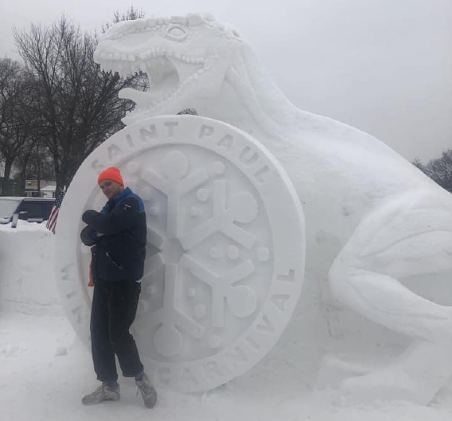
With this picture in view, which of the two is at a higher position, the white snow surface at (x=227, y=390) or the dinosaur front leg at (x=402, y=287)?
the dinosaur front leg at (x=402, y=287)

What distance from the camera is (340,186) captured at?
338 cm

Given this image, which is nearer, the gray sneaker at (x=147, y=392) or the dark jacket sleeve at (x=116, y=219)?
the dark jacket sleeve at (x=116, y=219)

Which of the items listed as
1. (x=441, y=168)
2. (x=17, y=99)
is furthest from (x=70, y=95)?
(x=441, y=168)

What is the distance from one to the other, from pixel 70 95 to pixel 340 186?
1863 cm

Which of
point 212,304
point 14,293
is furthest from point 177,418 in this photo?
point 14,293

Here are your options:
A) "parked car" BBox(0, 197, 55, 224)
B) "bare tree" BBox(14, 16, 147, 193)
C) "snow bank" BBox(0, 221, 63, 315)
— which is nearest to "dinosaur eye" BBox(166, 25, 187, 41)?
"snow bank" BBox(0, 221, 63, 315)

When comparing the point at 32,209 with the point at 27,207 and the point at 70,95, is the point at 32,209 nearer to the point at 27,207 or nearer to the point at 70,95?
the point at 27,207

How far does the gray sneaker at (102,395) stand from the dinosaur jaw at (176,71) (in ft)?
6.64

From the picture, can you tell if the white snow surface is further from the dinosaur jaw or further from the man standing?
the dinosaur jaw

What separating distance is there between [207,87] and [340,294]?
6.14 ft

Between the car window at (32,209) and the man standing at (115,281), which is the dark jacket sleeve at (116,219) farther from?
the car window at (32,209)

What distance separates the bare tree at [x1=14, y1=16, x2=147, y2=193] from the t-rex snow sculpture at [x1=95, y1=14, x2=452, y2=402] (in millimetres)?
15984

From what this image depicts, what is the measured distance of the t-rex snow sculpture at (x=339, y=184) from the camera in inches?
117

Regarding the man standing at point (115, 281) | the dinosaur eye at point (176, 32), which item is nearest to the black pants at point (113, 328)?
the man standing at point (115, 281)
